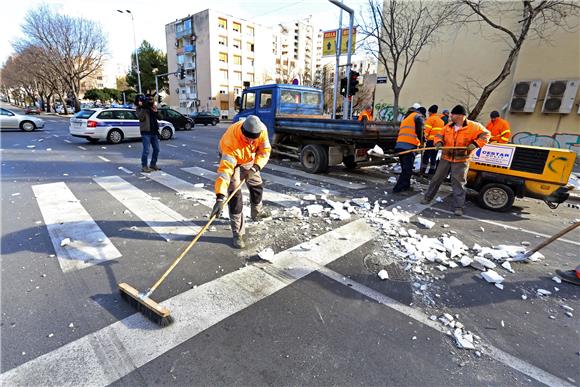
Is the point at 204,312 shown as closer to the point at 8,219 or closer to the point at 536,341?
the point at 536,341

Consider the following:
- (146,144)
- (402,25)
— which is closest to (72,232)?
(146,144)

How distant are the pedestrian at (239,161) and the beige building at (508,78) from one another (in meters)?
14.3

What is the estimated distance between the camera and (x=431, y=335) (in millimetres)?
2297

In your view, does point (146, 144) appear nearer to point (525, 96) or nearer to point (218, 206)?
point (218, 206)

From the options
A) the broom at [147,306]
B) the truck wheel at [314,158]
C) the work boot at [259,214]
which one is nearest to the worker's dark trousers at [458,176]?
the truck wheel at [314,158]

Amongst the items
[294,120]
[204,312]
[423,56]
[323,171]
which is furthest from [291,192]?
[423,56]

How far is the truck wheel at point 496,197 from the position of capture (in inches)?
205

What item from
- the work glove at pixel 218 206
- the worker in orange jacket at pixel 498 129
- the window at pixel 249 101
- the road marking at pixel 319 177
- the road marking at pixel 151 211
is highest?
the window at pixel 249 101

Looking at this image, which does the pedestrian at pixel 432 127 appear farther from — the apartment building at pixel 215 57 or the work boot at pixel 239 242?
the apartment building at pixel 215 57

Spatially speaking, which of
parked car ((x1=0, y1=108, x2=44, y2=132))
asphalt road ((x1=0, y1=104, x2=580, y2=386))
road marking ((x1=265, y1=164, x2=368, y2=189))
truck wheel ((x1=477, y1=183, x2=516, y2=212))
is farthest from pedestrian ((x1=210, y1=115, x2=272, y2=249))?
parked car ((x1=0, y1=108, x2=44, y2=132))

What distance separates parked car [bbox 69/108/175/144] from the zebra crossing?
6.05m

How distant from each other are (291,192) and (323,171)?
2044 millimetres

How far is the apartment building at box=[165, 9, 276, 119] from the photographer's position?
46.5m

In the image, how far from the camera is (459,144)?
507 cm
